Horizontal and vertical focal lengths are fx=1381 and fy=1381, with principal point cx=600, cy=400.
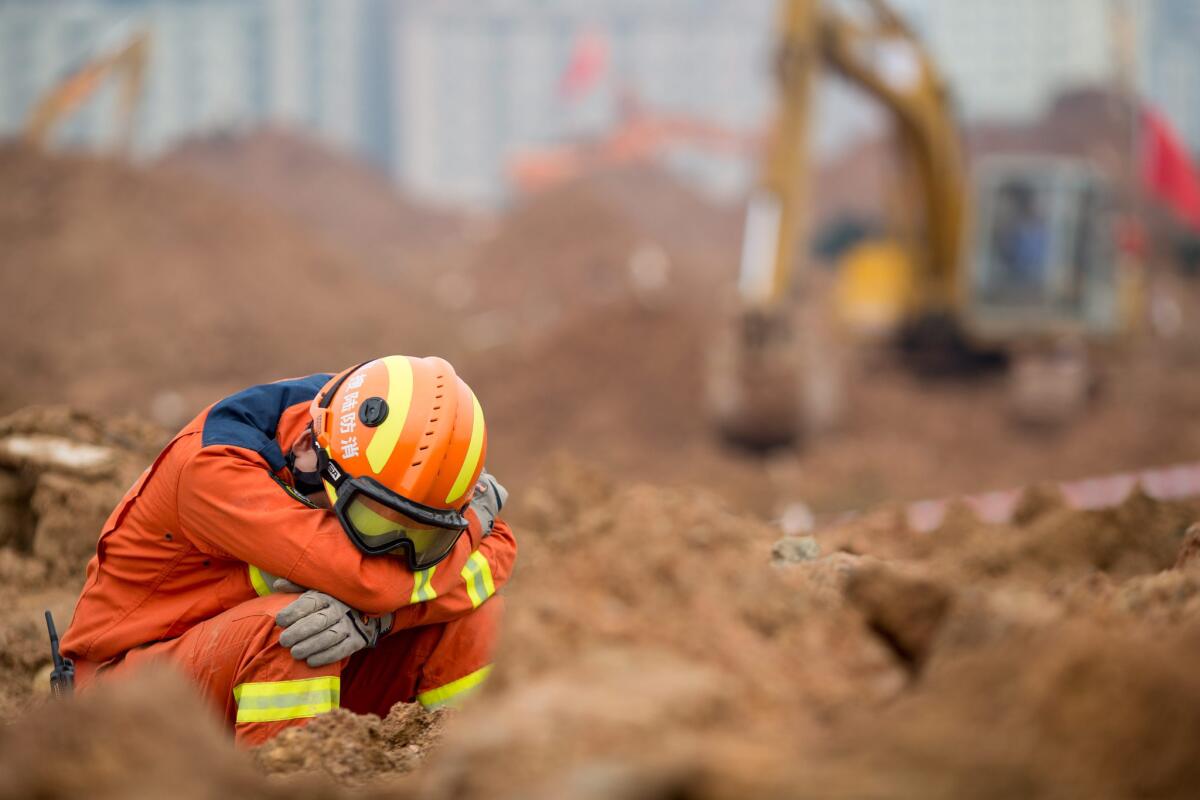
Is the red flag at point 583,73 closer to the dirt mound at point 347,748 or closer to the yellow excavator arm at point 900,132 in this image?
the yellow excavator arm at point 900,132

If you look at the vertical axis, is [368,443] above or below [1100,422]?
above

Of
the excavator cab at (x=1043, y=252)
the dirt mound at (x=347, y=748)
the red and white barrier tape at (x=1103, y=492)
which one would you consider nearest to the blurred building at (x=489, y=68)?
the excavator cab at (x=1043, y=252)

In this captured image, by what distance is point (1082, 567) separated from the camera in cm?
467

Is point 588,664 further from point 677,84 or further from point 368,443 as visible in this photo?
point 677,84

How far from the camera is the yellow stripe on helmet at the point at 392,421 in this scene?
3.16 m

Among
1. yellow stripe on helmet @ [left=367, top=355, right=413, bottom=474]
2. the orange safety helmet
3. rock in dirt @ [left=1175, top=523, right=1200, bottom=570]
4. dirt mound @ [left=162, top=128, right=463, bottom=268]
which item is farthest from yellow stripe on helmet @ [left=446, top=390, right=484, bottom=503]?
dirt mound @ [left=162, top=128, right=463, bottom=268]

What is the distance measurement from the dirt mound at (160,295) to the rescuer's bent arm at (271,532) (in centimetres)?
1092

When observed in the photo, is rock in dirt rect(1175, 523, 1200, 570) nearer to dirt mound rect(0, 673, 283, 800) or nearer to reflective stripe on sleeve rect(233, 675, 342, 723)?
reflective stripe on sleeve rect(233, 675, 342, 723)

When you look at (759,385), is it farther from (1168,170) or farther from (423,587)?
(423,587)

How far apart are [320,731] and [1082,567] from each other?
113 inches

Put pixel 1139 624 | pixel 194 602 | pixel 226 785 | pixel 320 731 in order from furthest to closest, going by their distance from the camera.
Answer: pixel 194 602 → pixel 320 731 → pixel 1139 624 → pixel 226 785

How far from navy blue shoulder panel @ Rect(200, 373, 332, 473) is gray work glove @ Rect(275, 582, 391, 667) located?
0.36 m

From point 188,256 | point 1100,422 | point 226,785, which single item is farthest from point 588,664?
point 188,256

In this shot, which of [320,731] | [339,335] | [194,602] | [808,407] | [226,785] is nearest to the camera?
[226,785]
